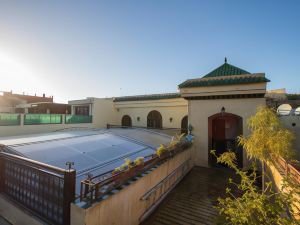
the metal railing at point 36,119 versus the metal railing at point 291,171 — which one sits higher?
the metal railing at point 36,119

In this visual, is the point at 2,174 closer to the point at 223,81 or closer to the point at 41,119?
the point at 41,119

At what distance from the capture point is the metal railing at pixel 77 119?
611 inches

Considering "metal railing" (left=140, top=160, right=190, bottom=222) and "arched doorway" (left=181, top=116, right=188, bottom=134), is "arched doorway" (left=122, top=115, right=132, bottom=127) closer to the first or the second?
"arched doorway" (left=181, top=116, right=188, bottom=134)

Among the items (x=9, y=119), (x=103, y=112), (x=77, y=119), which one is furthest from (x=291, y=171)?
(x=103, y=112)

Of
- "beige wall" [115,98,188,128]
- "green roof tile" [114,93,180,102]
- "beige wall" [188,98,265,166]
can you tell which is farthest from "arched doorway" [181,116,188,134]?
"beige wall" [188,98,265,166]

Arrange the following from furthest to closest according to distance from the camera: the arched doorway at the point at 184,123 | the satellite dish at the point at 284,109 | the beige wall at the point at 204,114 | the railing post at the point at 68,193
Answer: the arched doorway at the point at 184,123 < the satellite dish at the point at 284,109 < the beige wall at the point at 204,114 < the railing post at the point at 68,193

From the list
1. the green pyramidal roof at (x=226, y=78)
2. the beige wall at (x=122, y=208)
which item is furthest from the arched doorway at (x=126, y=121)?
the beige wall at (x=122, y=208)

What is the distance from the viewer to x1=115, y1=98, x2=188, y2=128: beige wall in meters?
15.9

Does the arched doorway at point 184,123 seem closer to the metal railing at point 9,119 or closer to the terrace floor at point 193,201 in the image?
the terrace floor at point 193,201

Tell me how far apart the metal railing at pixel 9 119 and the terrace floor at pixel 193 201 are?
1167 cm

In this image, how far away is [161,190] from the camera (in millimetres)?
7293

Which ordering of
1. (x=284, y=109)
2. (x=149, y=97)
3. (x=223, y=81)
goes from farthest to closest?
(x=149, y=97)
(x=284, y=109)
(x=223, y=81)

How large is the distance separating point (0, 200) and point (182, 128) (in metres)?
12.9

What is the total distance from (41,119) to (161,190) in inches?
457
